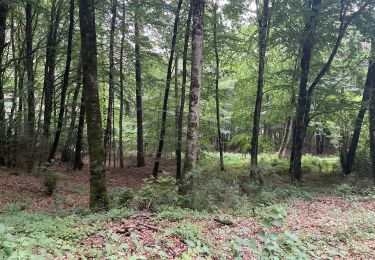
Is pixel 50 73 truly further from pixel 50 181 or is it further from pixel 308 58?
pixel 308 58

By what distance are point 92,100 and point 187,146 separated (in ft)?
8.83

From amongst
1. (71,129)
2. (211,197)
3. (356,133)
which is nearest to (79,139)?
(71,129)

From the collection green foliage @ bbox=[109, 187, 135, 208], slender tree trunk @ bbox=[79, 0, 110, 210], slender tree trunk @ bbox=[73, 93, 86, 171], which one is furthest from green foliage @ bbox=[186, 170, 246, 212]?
slender tree trunk @ bbox=[73, 93, 86, 171]

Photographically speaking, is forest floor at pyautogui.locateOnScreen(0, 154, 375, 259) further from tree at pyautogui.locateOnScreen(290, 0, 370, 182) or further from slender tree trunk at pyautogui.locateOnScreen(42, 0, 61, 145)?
tree at pyautogui.locateOnScreen(290, 0, 370, 182)

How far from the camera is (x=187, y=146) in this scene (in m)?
7.93

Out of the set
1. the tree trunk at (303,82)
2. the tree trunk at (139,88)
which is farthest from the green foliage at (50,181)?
the tree trunk at (303,82)

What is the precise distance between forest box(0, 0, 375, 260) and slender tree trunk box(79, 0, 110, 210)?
0.02 m

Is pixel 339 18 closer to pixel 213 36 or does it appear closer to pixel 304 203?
pixel 213 36

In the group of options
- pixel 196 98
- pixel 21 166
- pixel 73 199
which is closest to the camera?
pixel 196 98

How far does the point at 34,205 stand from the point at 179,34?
10.3m

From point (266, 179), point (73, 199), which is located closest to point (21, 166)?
point (73, 199)

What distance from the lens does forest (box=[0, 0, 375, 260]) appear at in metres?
4.83

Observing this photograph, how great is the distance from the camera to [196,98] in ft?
26.0

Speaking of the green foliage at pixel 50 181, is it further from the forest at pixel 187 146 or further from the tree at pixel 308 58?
the tree at pixel 308 58
